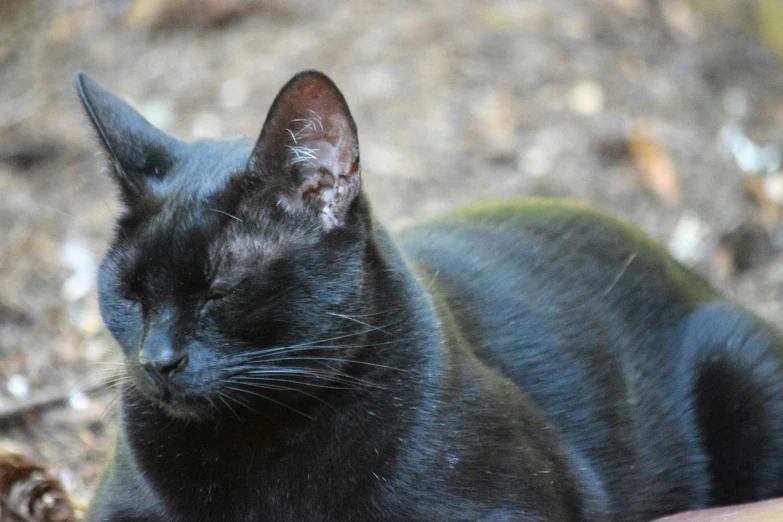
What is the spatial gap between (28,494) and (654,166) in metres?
3.68

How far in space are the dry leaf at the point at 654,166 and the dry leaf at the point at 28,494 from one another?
3.50 metres

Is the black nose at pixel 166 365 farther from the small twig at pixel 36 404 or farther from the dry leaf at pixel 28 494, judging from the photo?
the small twig at pixel 36 404

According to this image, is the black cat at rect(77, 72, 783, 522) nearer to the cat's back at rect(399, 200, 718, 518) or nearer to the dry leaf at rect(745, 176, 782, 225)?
the cat's back at rect(399, 200, 718, 518)

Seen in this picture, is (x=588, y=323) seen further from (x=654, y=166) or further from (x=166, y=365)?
(x=654, y=166)

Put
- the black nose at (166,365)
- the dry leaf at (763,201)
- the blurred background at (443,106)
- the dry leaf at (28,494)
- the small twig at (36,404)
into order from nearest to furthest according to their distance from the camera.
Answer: the black nose at (166,365), the dry leaf at (28,494), the small twig at (36,404), the blurred background at (443,106), the dry leaf at (763,201)

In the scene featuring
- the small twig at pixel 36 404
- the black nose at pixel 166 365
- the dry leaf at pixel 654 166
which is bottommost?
the small twig at pixel 36 404

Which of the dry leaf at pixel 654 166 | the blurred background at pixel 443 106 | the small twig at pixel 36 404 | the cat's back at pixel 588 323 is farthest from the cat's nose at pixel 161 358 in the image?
the dry leaf at pixel 654 166

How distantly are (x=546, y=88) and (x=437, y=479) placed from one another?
395cm

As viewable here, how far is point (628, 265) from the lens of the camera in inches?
117

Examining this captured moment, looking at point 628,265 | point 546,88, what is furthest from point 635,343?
point 546,88

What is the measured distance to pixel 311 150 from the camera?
213 centimetres

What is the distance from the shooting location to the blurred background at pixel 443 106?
4.74 m

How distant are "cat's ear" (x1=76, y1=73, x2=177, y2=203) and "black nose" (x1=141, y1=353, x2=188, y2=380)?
0.43 m

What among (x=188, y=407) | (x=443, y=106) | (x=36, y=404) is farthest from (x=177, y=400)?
(x=443, y=106)
